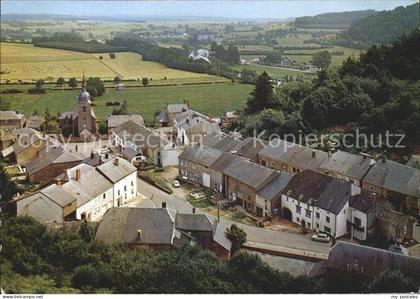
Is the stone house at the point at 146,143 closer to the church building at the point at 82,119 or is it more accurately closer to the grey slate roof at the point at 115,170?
the church building at the point at 82,119

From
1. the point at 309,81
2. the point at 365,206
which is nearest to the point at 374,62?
the point at 309,81

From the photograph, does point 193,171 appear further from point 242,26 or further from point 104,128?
point 242,26

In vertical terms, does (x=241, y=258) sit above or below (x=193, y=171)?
above

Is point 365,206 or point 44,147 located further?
point 44,147

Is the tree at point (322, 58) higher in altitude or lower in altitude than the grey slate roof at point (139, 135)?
higher

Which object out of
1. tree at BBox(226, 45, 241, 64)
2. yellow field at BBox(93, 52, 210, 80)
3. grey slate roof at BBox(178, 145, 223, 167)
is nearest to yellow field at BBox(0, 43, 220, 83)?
yellow field at BBox(93, 52, 210, 80)

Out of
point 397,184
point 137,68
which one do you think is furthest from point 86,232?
point 137,68

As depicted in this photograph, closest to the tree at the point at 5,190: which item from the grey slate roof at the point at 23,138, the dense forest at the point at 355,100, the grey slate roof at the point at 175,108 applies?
the grey slate roof at the point at 23,138
